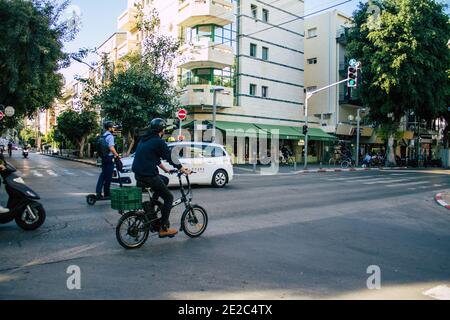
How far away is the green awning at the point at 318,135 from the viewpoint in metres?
34.4

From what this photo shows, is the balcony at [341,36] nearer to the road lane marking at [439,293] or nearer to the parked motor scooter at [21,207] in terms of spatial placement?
the parked motor scooter at [21,207]

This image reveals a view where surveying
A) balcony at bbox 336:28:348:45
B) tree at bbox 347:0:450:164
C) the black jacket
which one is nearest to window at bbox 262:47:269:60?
tree at bbox 347:0:450:164

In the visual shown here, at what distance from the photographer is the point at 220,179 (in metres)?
13.8

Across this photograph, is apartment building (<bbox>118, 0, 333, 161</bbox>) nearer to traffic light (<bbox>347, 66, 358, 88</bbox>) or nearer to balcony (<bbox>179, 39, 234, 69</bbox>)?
balcony (<bbox>179, 39, 234, 69</bbox>)

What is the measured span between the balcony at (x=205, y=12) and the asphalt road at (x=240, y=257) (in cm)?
2219

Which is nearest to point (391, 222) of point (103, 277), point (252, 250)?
point (252, 250)

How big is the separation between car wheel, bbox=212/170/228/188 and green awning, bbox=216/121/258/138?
14.2 metres

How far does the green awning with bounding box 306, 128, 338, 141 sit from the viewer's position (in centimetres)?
3444

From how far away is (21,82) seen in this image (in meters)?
19.9

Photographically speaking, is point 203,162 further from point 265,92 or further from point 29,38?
point 265,92

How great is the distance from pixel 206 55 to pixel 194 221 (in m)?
23.0

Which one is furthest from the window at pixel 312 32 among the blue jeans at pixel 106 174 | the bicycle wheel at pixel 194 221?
the bicycle wheel at pixel 194 221

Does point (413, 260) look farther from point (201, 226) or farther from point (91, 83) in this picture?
point (91, 83)

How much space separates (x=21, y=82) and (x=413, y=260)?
20.6 meters
